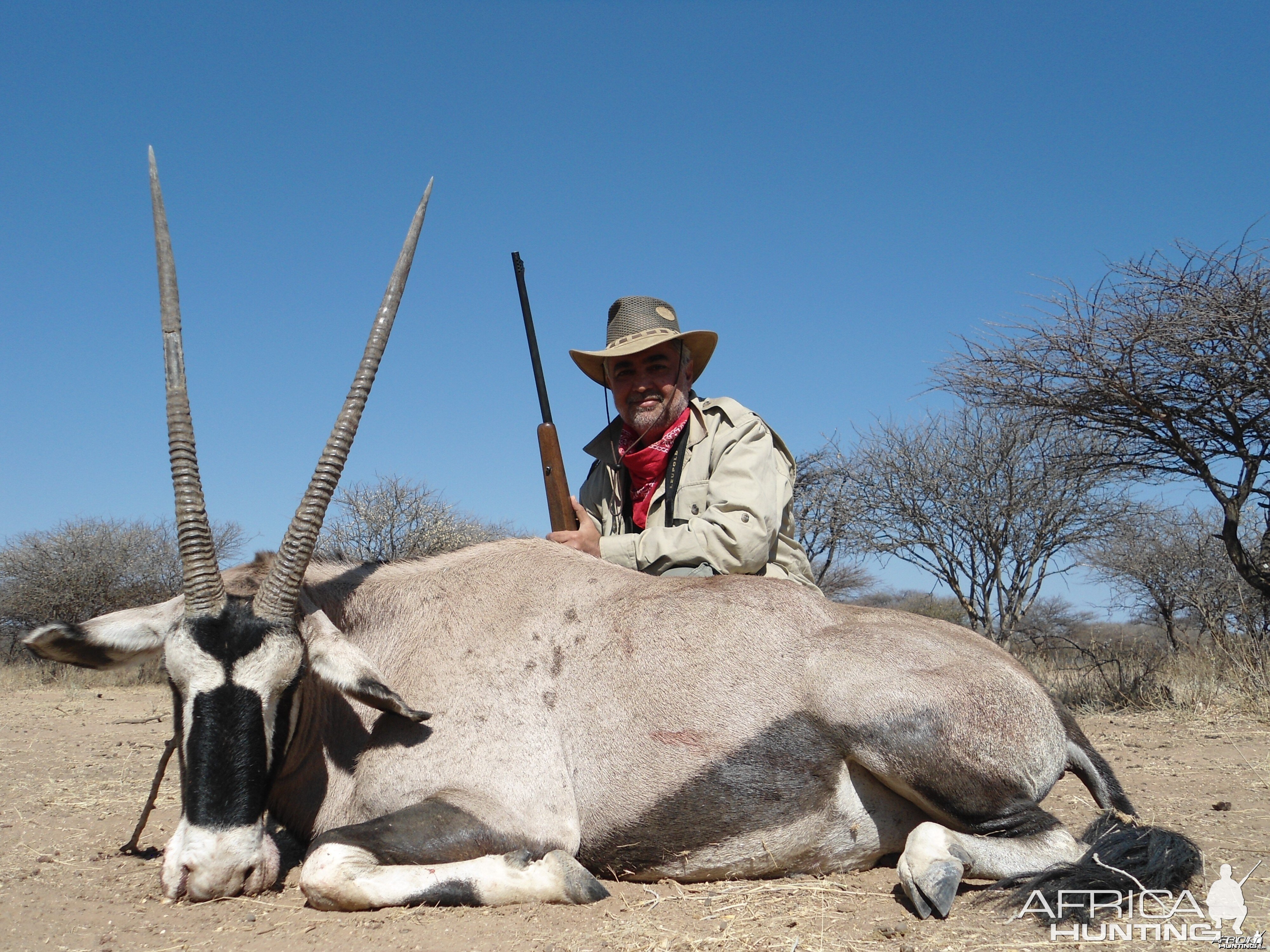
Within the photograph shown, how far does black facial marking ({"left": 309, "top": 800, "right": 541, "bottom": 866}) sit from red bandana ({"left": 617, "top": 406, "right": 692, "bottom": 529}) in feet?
8.02

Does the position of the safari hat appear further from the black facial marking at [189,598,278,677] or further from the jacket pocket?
the black facial marking at [189,598,278,677]

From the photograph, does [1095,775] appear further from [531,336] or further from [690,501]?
[531,336]

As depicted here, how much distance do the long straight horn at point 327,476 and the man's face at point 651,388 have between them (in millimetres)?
1779

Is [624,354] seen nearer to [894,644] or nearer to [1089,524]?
[894,644]

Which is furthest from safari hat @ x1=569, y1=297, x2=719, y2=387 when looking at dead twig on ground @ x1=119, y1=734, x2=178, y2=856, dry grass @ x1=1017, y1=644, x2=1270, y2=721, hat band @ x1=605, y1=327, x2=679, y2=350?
dry grass @ x1=1017, y1=644, x2=1270, y2=721

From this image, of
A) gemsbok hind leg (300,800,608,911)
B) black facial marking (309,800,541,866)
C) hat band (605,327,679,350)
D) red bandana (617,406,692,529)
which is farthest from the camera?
hat band (605,327,679,350)

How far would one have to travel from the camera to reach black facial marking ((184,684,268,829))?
3.19m

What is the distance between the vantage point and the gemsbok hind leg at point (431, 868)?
3.23m

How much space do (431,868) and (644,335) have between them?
3.34 metres

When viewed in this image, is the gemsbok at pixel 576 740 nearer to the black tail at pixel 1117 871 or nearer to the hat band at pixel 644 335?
the black tail at pixel 1117 871

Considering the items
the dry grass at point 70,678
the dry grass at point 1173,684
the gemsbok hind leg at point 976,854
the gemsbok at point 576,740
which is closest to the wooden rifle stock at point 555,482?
the gemsbok at point 576,740

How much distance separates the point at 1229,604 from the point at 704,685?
80.3 ft

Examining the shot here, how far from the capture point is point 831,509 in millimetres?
21484

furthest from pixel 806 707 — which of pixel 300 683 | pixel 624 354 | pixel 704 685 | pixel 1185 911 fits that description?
pixel 624 354
